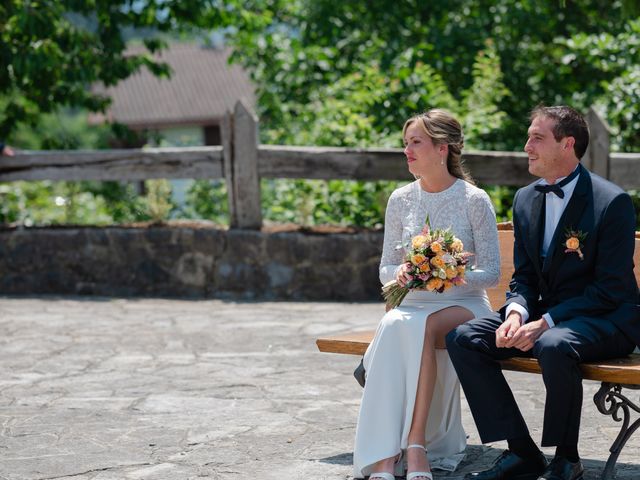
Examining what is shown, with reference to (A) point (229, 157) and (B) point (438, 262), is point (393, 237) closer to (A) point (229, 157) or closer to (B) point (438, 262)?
(B) point (438, 262)

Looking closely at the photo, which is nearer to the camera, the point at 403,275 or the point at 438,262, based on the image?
the point at 438,262

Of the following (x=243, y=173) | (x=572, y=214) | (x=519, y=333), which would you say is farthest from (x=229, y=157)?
(x=519, y=333)

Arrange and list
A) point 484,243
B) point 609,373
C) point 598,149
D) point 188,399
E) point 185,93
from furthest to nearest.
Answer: point 185,93 < point 598,149 < point 188,399 < point 484,243 < point 609,373

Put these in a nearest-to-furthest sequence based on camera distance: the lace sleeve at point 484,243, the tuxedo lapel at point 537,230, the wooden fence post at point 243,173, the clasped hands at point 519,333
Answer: the clasped hands at point 519,333 < the tuxedo lapel at point 537,230 < the lace sleeve at point 484,243 < the wooden fence post at point 243,173

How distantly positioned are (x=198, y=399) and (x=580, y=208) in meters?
2.55

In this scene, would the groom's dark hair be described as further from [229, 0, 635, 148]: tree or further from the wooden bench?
[229, 0, 635, 148]: tree

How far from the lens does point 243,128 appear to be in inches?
406

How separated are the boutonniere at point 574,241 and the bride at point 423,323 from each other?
1.41ft

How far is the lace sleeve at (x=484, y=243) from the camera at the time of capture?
484cm

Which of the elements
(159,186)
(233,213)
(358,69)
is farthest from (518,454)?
(358,69)

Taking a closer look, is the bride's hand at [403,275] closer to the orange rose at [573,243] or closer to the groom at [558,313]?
the groom at [558,313]

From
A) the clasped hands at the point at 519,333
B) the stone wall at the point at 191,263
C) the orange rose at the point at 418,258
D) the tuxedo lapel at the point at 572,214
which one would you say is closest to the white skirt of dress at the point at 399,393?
the orange rose at the point at 418,258

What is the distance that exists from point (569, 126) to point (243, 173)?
6.05m

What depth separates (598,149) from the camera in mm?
9695
